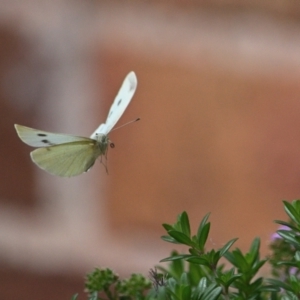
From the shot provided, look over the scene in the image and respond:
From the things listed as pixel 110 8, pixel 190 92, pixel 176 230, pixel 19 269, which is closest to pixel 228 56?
pixel 190 92

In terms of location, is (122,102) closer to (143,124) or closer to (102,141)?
(102,141)

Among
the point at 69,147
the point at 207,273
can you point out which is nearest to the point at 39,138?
the point at 69,147

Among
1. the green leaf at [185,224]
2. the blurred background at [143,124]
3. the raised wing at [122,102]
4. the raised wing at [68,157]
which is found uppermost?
the blurred background at [143,124]

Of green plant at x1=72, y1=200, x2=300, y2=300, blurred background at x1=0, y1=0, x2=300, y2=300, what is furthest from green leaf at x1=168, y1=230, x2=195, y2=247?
blurred background at x1=0, y1=0, x2=300, y2=300

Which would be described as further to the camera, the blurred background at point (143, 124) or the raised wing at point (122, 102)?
the blurred background at point (143, 124)

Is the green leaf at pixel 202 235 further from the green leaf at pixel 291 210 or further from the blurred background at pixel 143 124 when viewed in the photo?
the blurred background at pixel 143 124

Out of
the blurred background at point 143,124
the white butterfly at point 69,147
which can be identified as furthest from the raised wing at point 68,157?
the blurred background at point 143,124

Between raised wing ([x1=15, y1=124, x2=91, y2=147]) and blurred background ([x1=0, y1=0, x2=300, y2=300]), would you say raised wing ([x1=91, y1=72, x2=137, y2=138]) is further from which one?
blurred background ([x1=0, y1=0, x2=300, y2=300])
